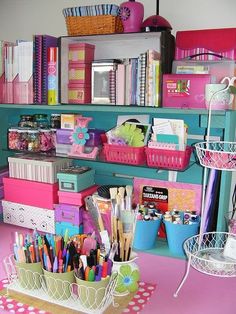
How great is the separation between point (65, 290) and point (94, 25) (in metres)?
0.96

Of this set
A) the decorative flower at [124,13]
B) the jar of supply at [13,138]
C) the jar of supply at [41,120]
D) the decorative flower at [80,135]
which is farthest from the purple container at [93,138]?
the decorative flower at [124,13]

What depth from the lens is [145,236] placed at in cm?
143

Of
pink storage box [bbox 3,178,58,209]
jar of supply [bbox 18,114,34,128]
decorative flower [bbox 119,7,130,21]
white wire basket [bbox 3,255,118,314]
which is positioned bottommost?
white wire basket [bbox 3,255,118,314]

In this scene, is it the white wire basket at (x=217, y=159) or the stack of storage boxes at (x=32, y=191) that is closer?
the white wire basket at (x=217, y=159)

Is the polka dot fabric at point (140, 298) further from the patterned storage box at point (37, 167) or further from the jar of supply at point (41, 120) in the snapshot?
the jar of supply at point (41, 120)

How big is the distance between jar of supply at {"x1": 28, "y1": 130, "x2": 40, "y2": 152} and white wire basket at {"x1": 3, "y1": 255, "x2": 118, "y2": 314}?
621mm

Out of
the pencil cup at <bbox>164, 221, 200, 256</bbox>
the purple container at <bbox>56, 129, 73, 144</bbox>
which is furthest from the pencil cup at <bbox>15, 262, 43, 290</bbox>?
the purple container at <bbox>56, 129, 73, 144</bbox>

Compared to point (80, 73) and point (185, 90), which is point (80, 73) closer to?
point (80, 73)

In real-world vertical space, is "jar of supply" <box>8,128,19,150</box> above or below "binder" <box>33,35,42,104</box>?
below

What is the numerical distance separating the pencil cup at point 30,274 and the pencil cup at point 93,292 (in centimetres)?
14

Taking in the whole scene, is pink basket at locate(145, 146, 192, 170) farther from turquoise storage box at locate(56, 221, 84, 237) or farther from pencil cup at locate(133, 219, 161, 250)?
turquoise storage box at locate(56, 221, 84, 237)

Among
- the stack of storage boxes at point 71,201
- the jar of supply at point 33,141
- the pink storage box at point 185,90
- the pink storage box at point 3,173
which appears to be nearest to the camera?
the pink storage box at point 185,90

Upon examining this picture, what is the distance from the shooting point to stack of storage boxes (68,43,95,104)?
60.2 inches

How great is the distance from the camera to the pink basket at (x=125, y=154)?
1.41m
